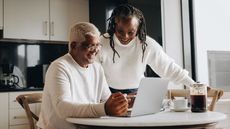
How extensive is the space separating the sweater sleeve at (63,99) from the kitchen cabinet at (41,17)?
2.52 metres

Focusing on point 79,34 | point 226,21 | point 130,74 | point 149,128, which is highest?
point 226,21

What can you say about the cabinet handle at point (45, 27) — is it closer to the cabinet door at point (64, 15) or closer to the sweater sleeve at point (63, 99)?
the cabinet door at point (64, 15)

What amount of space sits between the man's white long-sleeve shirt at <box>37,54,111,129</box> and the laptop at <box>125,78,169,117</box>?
153mm

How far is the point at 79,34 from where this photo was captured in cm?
152

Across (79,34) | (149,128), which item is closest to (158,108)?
(149,128)

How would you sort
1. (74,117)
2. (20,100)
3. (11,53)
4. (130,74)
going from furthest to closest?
(11,53) → (130,74) → (20,100) → (74,117)

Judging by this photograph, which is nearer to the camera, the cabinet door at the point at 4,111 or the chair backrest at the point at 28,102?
the chair backrest at the point at 28,102

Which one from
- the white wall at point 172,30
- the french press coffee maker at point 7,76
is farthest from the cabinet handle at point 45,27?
the white wall at point 172,30

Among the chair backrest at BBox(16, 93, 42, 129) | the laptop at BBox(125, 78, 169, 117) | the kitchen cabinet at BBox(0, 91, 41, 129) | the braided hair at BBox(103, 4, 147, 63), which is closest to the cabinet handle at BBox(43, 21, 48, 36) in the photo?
the kitchen cabinet at BBox(0, 91, 41, 129)

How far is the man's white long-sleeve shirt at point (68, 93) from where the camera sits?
1326mm

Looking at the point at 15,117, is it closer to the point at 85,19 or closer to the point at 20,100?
the point at 85,19

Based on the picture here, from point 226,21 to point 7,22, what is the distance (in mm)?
2330

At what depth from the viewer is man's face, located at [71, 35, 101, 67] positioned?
1519mm

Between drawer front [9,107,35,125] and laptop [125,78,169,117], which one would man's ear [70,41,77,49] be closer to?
laptop [125,78,169,117]
